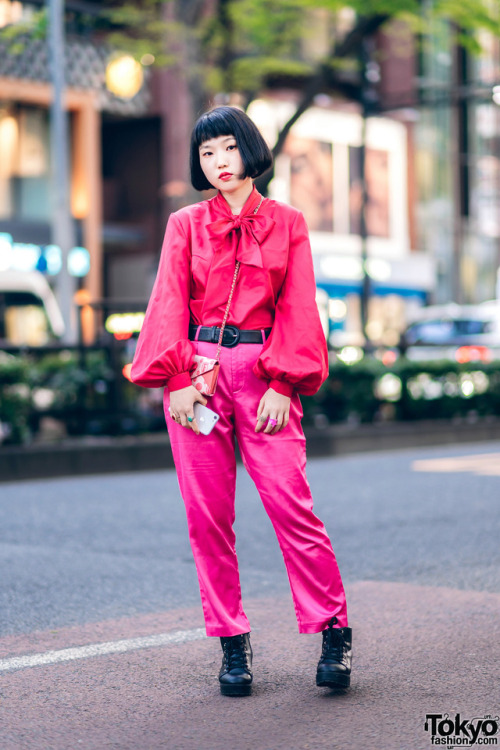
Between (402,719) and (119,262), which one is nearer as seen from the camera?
(402,719)

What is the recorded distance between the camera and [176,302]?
12.0 ft

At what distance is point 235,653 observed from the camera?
3.79 m

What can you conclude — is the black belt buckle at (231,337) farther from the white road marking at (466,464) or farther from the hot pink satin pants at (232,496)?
the white road marking at (466,464)

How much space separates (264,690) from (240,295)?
1.24 meters

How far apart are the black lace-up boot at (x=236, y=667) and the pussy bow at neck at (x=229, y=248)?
102cm

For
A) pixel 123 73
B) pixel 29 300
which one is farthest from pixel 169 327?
pixel 123 73

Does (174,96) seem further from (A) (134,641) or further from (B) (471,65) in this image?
(A) (134,641)

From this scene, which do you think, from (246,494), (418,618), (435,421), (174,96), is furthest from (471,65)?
(418,618)

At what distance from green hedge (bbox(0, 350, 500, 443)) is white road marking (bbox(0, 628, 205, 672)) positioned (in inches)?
274

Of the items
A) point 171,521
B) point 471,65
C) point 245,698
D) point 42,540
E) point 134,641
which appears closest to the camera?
point 245,698

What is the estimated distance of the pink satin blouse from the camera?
11.9 feet

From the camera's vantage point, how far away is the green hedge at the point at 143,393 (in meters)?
11.6

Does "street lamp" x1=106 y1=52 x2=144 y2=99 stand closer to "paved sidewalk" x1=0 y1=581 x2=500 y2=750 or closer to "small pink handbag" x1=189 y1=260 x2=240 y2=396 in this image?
"paved sidewalk" x1=0 y1=581 x2=500 y2=750

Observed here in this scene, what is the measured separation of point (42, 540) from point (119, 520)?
954 mm
